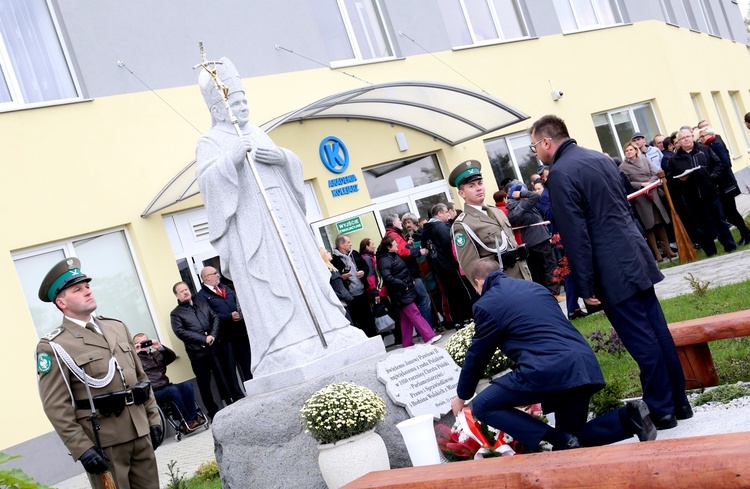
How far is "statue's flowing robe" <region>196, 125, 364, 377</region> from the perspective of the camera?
7.55 meters

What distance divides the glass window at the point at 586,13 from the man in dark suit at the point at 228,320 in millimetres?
13525

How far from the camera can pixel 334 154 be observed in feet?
55.9

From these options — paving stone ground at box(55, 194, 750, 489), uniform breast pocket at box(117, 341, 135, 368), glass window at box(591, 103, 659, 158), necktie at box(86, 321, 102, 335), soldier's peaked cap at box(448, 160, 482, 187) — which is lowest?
paving stone ground at box(55, 194, 750, 489)

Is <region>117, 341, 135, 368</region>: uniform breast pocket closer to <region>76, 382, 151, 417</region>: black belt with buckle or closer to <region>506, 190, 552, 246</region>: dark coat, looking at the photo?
<region>76, 382, 151, 417</region>: black belt with buckle

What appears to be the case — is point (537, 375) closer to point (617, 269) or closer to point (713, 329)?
point (617, 269)

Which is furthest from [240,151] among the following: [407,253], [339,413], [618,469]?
[407,253]

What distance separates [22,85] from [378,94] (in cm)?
621

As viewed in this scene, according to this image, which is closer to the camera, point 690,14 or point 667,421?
point 667,421

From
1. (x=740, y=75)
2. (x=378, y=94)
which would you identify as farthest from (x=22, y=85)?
(x=740, y=75)

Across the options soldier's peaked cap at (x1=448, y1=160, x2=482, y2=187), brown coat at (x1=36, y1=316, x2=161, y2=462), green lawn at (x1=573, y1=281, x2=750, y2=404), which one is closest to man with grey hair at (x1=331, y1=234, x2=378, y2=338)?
green lawn at (x1=573, y1=281, x2=750, y2=404)

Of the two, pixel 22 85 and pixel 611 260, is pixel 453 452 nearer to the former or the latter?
pixel 611 260

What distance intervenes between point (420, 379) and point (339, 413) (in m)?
1.12

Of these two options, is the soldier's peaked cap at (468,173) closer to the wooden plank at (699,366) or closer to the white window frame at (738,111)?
the wooden plank at (699,366)

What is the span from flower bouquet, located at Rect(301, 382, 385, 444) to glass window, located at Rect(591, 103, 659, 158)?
59.8 feet
